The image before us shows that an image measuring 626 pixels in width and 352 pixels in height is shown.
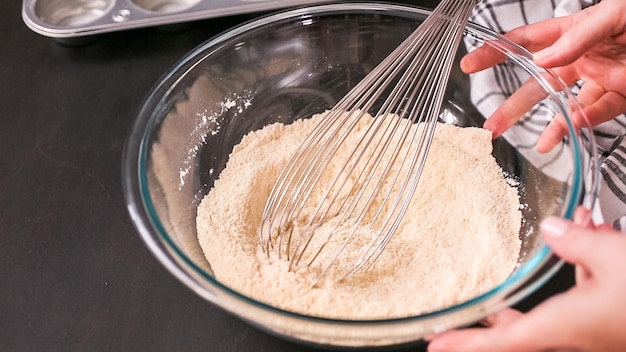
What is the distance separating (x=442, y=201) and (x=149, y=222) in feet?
1.00

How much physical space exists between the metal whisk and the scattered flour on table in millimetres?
20

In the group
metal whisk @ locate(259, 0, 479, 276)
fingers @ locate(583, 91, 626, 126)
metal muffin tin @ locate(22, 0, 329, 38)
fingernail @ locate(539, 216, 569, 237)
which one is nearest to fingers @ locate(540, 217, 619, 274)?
fingernail @ locate(539, 216, 569, 237)

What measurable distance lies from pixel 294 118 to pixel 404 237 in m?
→ 0.23

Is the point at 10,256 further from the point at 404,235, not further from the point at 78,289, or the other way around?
the point at 404,235

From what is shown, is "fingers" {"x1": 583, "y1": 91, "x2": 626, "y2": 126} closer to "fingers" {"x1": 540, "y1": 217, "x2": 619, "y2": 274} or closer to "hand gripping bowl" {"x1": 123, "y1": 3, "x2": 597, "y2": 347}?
"hand gripping bowl" {"x1": 123, "y1": 3, "x2": 597, "y2": 347}

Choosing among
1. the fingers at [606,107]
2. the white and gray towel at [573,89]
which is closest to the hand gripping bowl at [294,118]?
the white and gray towel at [573,89]

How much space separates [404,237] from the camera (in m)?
0.62

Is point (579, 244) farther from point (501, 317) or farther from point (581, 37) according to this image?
point (581, 37)

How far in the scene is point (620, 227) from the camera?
66 cm

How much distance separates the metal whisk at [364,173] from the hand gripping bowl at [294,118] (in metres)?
0.06

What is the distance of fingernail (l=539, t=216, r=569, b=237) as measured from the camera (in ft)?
1.52

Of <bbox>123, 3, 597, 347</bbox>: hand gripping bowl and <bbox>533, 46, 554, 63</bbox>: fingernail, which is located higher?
<bbox>533, 46, 554, 63</bbox>: fingernail

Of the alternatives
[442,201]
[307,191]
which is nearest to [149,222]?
[307,191]

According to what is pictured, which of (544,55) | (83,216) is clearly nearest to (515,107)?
(544,55)
